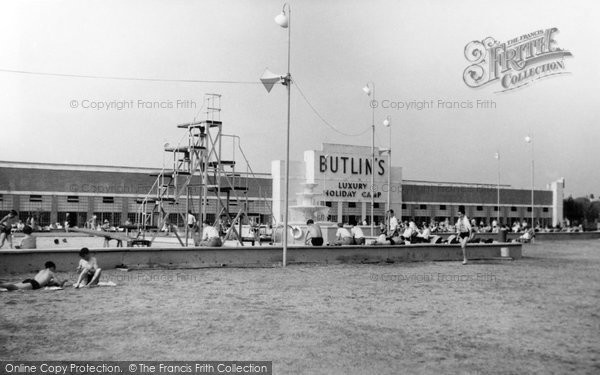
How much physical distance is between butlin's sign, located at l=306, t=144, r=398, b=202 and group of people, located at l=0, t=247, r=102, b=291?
42.7 m

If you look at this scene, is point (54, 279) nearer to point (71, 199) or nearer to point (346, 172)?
point (71, 199)

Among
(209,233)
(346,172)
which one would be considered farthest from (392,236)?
(346,172)

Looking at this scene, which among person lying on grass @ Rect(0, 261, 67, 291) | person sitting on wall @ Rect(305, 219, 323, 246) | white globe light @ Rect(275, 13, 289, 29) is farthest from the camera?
person sitting on wall @ Rect(305, 219, 323, 246)

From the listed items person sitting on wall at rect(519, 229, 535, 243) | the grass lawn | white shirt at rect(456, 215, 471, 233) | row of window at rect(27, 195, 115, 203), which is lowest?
the grass lawn

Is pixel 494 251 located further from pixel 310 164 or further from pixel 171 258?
pixel 310 164

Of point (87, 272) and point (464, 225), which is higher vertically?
point (464, 225)

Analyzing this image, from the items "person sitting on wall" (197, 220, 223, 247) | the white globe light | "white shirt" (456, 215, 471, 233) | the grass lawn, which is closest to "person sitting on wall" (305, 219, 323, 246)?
"person sitting on wall" (197, 220, 223, 247)

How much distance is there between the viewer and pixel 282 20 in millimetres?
17938

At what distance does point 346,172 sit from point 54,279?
46458mm

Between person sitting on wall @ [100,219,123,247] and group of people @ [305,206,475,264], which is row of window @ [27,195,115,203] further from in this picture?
group of people @ [305,206,475,264]

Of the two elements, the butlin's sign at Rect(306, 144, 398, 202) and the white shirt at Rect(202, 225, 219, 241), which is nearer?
the white shirt at Rect(202, 225, 219, 241)

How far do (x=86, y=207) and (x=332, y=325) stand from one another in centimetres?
4923

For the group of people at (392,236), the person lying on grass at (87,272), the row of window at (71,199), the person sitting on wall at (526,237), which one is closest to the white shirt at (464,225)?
the group of people at (392,236)

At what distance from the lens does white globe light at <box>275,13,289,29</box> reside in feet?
58.6
